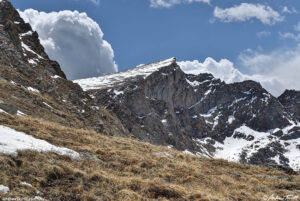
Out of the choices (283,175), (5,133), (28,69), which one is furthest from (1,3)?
(283,175)

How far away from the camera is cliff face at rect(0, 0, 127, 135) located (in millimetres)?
39569

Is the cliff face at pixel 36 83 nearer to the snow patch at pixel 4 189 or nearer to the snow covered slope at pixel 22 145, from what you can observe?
the snow covered slope at pixel 22 145

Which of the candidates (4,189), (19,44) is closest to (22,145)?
(4,189)

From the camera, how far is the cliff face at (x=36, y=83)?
3957 cm

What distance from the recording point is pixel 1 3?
86.8m

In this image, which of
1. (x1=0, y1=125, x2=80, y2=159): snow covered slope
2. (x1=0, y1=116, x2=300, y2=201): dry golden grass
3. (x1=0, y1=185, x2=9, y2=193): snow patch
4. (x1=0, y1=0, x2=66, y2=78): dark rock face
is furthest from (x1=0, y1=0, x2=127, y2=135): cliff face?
(x1=0, y1=185, x2=9, y2=193): snow patch

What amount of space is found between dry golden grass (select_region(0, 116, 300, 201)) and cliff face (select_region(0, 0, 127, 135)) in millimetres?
21205

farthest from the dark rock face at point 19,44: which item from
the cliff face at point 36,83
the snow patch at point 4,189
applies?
the snow patch at point 4,189

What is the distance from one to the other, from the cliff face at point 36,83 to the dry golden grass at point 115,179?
69.6 ft

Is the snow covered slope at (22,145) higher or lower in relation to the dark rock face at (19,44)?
lower

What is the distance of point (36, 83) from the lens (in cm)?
5600

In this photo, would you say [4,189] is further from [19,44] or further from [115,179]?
[19,44]

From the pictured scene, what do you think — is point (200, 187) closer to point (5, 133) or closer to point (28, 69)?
point (5, 133)

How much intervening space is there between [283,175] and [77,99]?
2133 inches
